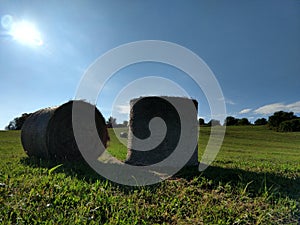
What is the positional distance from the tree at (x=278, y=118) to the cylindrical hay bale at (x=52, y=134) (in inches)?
2112

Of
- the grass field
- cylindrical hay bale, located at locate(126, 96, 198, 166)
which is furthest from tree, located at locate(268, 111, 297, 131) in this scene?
the grass field

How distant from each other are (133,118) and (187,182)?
10.0 ft

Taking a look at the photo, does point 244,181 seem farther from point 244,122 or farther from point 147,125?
point 244,122

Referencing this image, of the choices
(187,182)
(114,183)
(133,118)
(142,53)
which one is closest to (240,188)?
(187,182)

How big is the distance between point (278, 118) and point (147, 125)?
194 feet

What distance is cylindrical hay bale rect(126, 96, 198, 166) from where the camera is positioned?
7.77 m

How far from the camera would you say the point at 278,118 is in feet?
195

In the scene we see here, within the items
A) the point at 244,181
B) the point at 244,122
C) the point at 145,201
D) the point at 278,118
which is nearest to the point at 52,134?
the point at 145,201

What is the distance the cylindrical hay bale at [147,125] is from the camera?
25.5 ft

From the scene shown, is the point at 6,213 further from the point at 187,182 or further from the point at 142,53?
the point at 142,53

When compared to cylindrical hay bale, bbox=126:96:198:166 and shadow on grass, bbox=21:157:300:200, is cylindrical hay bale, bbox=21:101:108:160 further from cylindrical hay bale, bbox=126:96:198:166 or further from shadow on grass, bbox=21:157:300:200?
cylindrical hay bale, bbox=126:96:198:166

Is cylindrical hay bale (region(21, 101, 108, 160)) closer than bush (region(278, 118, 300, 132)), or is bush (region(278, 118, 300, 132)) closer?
cylindrical hay bale (region(21, 101, 108, 160))

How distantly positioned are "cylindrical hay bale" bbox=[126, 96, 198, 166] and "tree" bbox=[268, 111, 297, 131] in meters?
52.9

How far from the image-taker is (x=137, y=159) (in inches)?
314
